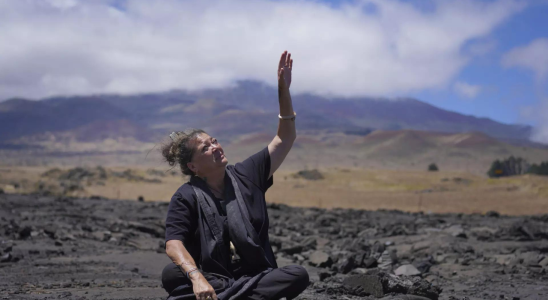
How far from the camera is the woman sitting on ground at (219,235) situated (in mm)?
3938

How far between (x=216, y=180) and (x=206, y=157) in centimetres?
18

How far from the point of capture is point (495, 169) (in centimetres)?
5759

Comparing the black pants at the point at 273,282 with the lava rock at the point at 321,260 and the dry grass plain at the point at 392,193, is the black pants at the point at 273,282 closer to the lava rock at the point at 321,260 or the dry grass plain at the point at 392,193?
the lava rock at the point at 321,260

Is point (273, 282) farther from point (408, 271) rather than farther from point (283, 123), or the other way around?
point (408, 271)

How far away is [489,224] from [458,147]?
99.2 meters

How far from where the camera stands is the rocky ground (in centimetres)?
607

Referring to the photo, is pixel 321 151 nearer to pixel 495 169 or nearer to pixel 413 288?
pixel 495 169

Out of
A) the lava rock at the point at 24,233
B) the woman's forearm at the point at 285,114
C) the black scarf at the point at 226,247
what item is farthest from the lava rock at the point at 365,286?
the lava rock at the point at 24,233

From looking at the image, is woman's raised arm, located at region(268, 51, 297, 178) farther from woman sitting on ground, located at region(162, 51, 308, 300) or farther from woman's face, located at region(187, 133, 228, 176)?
woman's face, located at region(187, 133, 228, 176)

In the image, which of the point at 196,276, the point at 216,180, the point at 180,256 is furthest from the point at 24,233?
the point at 196,276

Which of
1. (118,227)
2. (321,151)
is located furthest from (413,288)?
(321,151)

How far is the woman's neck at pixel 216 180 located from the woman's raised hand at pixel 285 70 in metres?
0.75

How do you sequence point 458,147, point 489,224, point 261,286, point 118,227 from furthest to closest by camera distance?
point 458,147, point 489,224, point 118,227, point 261,286

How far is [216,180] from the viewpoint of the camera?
4227 millimetres
